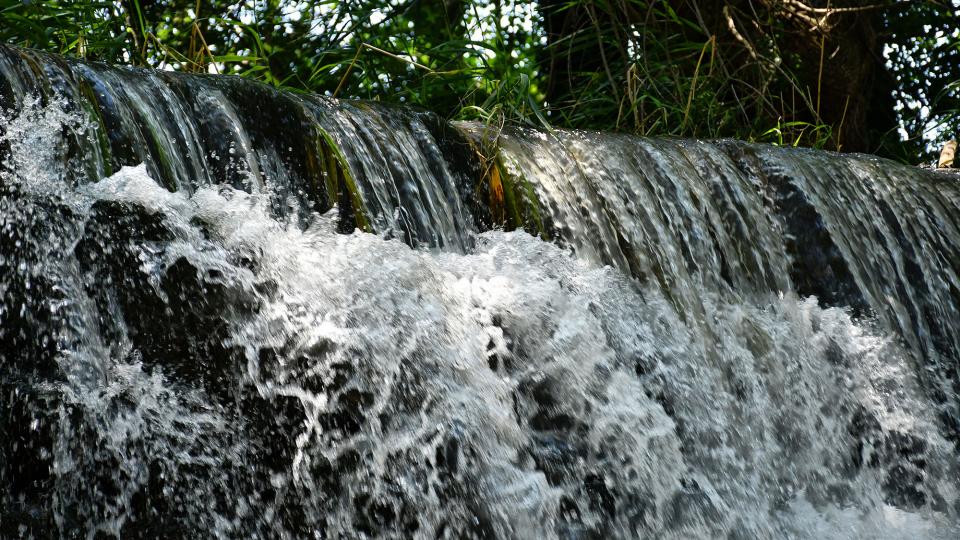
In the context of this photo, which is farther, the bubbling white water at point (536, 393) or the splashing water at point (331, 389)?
the bubbling white water at point (536, 393)

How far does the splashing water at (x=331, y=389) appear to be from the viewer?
2.24m

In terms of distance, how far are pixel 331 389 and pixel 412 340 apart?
243 mm

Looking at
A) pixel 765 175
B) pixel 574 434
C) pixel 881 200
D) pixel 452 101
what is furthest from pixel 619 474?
pixel 452 101

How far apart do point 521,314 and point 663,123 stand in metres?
2.49

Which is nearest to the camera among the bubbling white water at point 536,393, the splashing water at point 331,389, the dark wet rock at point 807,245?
the splashing water at point 331,389

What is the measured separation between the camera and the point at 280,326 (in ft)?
8.31

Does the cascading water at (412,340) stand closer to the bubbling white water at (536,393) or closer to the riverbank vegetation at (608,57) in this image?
the bubbling white water at (536,393)

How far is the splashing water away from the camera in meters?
2.24

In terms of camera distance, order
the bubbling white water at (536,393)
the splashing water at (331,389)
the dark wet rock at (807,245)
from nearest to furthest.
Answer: the splashing water at (331,389) < the bubbling white water at (536,393) < the dark wet rock at (807,245)

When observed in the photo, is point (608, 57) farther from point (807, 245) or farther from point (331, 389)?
point (331, 389)

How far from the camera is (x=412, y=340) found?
2631 millimetres

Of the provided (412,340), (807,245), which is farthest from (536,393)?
(807,245)

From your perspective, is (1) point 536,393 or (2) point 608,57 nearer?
(1) point 536,393

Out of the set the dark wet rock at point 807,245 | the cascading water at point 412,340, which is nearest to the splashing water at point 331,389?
the cascading water at point 412,340
